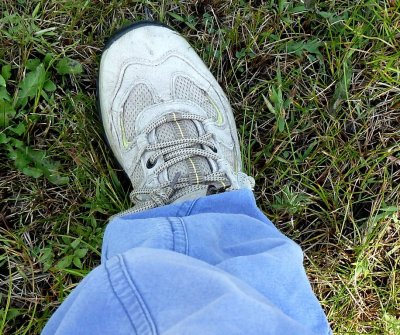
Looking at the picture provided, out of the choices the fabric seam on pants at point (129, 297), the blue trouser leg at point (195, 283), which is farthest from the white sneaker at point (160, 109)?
the fabric seam on pants at point (129, 297)

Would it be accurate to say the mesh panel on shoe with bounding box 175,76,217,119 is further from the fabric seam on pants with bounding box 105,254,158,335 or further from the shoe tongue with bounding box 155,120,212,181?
the fabric seam on pants with bounding box 105,254,158,335

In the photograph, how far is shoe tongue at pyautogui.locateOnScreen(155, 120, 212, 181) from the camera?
1.56 meters

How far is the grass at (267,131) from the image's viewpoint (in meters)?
1.64

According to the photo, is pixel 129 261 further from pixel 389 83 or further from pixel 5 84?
pixel 389 83

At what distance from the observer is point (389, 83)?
5.66 feet

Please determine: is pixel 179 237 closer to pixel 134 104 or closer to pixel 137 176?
pixel 137 176

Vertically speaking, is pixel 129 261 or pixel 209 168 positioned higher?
pixel 129 261

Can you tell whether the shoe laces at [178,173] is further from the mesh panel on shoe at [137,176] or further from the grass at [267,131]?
the grass at [267,131]

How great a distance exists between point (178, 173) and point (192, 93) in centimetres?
38

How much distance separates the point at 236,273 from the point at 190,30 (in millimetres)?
914

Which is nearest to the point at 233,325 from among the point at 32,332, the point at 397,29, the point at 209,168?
the point at 209,168

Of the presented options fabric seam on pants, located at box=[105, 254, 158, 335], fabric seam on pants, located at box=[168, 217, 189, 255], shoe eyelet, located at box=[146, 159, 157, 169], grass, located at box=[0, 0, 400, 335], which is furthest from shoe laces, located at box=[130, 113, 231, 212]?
fabric seam on pants, located at box=[105, 254, 158, 335]

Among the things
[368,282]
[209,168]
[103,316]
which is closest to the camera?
[103,316]

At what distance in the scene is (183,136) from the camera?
1660 mm
